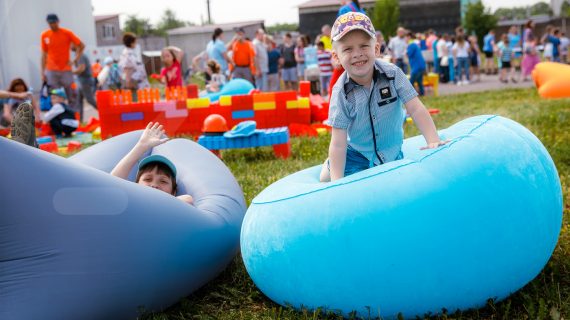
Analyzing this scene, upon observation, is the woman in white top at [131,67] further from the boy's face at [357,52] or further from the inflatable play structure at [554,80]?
the boy's face at [357,52]

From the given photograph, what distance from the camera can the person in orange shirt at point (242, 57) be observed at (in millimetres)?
13609

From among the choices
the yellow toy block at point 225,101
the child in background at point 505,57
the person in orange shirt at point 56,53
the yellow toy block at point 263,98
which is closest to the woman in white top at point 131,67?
the person in orange shirt at point 56,53

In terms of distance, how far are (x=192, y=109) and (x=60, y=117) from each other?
9.03ft

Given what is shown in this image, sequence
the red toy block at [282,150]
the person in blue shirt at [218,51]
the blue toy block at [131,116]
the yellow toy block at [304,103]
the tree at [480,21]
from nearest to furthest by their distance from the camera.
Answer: the red toy block at [282,150] < the yellow toy block at [304,103] < the blue toy block at [131,116] < the person in blue shirt at [218,51] < the tree at [480,21]

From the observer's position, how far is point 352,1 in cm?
667

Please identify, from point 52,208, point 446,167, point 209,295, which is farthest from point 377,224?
point 52,208

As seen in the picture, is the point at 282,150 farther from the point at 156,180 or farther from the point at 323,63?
the point at 323,63

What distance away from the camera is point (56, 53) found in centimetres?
1082

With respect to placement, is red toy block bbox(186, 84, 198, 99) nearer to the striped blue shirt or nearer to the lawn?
the lawn

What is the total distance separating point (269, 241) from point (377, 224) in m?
0.53

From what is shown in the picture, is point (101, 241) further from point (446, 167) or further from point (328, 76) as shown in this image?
point (328, 76)

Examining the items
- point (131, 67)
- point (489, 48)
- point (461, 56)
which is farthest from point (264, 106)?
point (489, 48)

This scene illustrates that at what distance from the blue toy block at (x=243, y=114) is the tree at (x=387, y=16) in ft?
160

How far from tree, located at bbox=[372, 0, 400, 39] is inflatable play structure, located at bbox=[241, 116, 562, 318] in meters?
54.4
